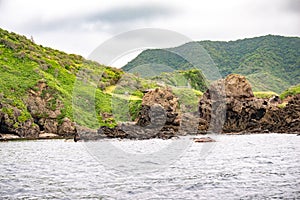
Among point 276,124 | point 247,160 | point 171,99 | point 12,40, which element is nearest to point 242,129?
point 276,124

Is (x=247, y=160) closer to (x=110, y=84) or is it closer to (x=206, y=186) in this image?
(x=206, y=186)

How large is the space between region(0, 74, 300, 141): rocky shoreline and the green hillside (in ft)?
1.48

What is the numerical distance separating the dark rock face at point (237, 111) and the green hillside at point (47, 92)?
90.2 ft

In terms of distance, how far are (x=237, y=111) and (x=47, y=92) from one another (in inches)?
2369

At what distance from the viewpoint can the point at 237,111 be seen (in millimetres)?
125062

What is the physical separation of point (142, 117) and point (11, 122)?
33.5 metres

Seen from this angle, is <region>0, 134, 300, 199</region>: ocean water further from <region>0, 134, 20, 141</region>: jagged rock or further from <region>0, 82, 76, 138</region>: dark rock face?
<region>0, 82, 76, 138</region>: dark rock face

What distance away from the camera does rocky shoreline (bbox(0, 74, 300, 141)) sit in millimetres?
100456

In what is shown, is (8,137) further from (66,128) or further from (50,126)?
(66,128)

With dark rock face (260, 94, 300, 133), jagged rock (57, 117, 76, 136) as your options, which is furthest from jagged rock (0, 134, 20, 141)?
dark rock face (260, 94, 300, 133)

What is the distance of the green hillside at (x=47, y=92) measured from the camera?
109188 millimetres

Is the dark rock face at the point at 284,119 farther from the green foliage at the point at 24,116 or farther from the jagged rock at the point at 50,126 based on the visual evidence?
the green foliage at the point at 24,116

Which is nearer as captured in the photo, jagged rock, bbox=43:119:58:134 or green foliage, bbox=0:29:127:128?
jagged rock, bbox=43:119:58:134

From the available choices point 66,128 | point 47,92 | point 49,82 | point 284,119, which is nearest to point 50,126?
point 66,128
